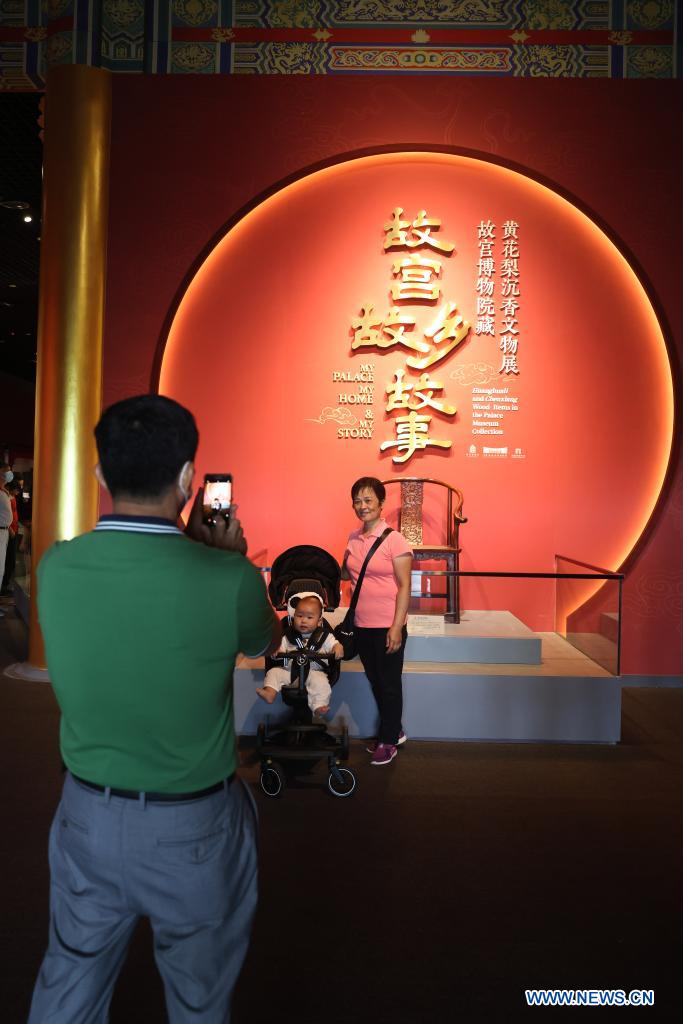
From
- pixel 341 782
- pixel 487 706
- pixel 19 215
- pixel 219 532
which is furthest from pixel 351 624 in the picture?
pixel 19 215

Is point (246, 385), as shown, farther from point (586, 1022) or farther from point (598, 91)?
point (586, 1022)

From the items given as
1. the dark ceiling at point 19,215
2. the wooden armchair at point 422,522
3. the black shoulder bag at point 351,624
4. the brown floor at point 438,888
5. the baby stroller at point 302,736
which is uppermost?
the dark ceiling at point 19,215

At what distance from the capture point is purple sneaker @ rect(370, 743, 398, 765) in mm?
4027

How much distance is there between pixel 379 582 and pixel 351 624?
10.8 inches

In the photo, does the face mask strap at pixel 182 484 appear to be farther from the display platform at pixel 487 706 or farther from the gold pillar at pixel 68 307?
the gold pillar at pixel 68 307

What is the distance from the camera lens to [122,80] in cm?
584

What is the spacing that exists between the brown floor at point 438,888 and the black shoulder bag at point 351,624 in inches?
22.6

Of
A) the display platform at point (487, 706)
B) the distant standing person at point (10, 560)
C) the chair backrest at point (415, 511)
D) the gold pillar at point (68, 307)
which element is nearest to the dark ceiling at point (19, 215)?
the gold pillar at point (68, 307)

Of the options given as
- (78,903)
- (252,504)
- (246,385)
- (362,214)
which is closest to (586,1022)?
(78,903)

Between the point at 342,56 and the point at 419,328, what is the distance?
2038mm

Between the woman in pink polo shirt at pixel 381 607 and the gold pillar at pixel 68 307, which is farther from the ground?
the gold pillar at pixel 68 307

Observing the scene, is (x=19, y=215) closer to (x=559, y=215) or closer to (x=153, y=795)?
(x=559, y=215)

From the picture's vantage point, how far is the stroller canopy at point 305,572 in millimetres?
4461

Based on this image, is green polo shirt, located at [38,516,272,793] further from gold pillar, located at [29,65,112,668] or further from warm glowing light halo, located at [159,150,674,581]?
warm glowing light halo, located at [159,150,674,581]
